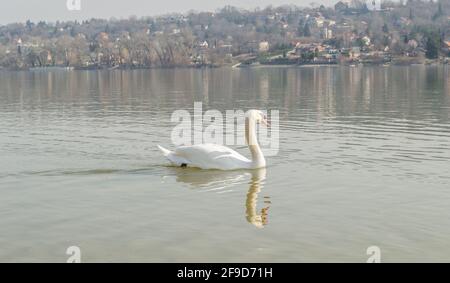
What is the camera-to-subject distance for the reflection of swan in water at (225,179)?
59.6ft

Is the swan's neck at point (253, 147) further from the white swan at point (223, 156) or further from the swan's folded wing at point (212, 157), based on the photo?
the swan's folded wing at point (212, 157)

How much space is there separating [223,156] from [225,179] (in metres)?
1.06

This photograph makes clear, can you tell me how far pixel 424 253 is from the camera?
13.1 m

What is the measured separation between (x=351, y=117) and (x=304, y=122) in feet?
12.4

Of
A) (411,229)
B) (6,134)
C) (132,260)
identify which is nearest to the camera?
(132,260)

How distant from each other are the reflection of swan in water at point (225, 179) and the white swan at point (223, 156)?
0.56 ft

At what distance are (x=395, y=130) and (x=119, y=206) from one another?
17365 millimetres

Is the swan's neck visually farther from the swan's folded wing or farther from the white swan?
the swan's folded wing

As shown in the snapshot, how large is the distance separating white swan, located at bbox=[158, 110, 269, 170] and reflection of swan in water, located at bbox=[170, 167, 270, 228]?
0.56 feet

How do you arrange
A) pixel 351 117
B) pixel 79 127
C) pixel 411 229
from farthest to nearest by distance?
pixel 351 117 < pixel 79 127 < pixel 411 229

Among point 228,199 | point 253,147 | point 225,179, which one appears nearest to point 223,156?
point 253,147

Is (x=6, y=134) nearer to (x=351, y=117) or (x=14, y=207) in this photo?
(x=14, y=207)

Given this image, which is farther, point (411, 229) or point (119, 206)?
point (119, 206)
